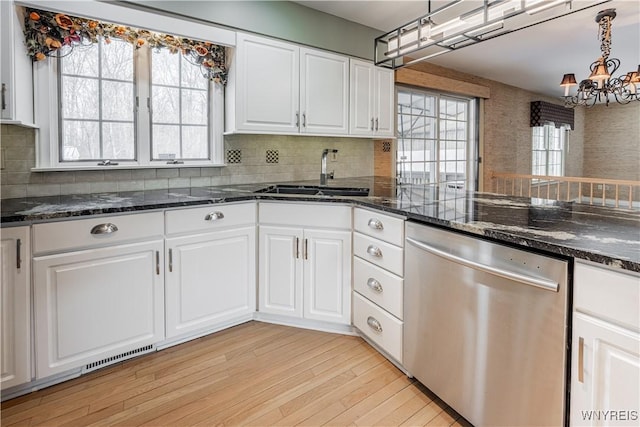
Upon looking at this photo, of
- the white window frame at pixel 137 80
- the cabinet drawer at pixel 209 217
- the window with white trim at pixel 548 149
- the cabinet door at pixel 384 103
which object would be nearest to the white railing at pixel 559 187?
the window with white trim at pixel 548 149

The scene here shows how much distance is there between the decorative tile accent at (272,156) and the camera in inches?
131

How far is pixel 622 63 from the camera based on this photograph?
17.2ft

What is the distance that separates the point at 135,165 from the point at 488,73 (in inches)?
197

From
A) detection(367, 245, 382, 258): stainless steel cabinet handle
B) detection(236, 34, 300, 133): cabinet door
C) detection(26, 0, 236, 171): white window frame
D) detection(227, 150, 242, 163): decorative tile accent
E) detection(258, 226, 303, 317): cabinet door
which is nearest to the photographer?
detection(367, 245, 382, 258): stainless steel cabinet handle

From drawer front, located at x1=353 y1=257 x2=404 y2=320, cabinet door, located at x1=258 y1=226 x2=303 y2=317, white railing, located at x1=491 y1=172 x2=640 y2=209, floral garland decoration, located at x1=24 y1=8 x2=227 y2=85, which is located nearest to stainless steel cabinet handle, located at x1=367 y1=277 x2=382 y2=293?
drawer front, located at x1=353 y1=257 x2=404 y2=320

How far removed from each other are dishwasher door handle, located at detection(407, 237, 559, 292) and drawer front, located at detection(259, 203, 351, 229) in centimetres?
70

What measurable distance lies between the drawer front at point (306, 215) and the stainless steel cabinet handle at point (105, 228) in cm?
90

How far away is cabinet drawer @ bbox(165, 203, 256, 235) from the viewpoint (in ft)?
7.17

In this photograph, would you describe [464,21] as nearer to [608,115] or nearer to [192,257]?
[192,257]

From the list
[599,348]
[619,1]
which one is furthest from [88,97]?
[619,1]

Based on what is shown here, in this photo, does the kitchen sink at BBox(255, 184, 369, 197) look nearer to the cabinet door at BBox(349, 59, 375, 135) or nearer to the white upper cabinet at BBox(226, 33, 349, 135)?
the white upper cabinet at BBox(226, 33, 349, 135)

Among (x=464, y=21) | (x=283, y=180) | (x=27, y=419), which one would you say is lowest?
(x=27, y=419)

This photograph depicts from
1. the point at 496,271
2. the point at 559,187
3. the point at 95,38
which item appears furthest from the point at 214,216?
the point at 559,187

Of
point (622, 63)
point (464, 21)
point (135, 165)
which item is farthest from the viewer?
point (622, 63)
